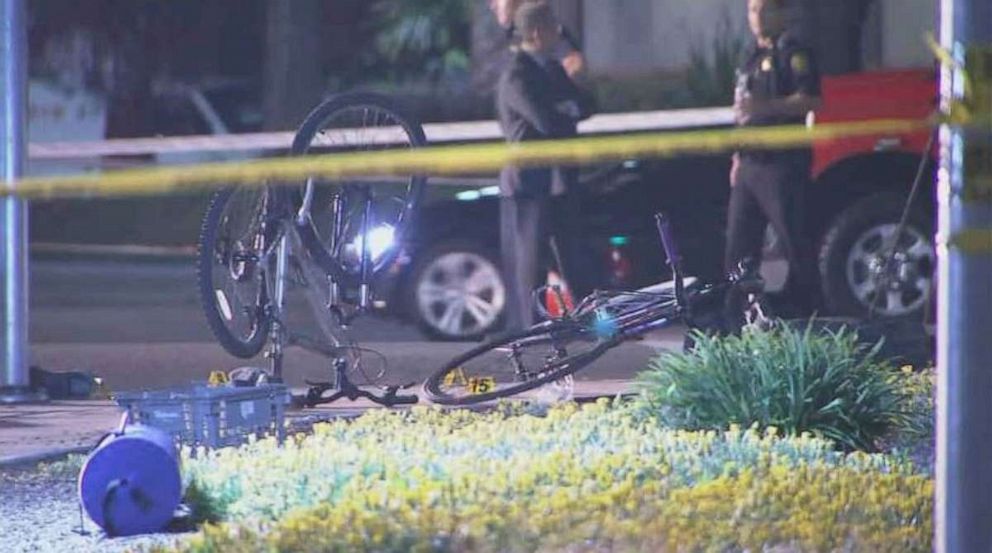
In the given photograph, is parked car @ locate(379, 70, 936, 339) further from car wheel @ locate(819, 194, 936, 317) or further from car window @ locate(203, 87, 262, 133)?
car window @ locate(203, 87, 262, 133)

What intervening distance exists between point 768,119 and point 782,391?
4.16 meters

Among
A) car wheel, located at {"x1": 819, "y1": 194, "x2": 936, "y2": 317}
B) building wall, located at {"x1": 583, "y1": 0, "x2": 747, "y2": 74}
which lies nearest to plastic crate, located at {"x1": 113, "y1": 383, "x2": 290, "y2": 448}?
car wheel, located at {"x1": 819, "y1": 194, "x2": 936, "y2": 317}

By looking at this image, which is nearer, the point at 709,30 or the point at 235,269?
the point at 235,269

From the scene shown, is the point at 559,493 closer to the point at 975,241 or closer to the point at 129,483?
→ the point at 129,483

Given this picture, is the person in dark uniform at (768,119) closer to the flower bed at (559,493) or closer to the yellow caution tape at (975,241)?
the flower bed at (559,493)

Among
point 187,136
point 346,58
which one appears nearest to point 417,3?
point 346,58

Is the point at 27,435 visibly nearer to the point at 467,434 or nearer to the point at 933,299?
the point at 467,434

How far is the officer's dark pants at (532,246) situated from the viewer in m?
12.7

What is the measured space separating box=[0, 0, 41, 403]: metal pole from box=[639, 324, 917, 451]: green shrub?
362cm

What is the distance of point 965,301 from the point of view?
5.33 metres

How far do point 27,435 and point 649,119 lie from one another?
7.18 meters

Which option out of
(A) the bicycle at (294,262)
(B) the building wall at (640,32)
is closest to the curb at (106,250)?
(B) the building wall at (640,32)

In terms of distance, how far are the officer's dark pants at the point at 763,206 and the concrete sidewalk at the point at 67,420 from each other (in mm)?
1374

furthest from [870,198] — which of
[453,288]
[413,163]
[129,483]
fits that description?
[413,163]
